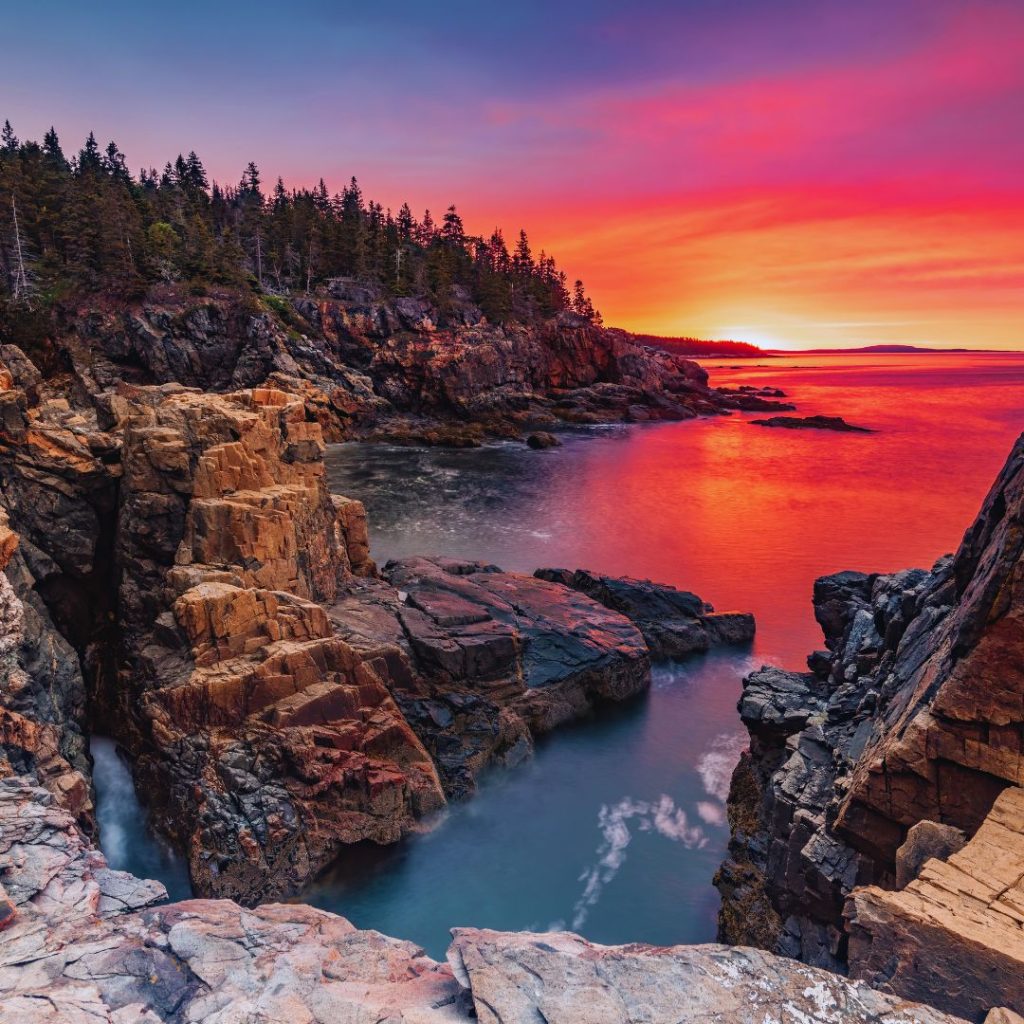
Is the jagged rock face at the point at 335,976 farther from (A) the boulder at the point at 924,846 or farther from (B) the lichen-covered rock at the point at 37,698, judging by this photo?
(B) the lichen-covered rock at the point at 37,698

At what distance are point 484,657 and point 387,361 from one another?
5619 cm

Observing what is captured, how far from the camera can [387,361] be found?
229ft

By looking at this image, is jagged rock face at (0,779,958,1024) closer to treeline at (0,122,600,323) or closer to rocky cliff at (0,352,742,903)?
rocky cliff at (0,352,742,903)

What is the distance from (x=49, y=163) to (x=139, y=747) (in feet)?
289

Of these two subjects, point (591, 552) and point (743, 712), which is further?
point (591, 552)

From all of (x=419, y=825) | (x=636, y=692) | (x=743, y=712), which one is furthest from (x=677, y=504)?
(x=419, y=825)

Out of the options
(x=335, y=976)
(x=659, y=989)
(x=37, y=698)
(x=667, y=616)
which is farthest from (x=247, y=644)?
(x=667, y=616)

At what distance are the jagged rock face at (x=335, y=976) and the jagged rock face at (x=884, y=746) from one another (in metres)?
4.09

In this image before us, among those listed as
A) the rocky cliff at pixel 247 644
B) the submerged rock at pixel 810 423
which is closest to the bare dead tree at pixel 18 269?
the rocky cliff at pixel 247 644

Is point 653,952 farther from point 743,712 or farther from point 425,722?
point 425,722

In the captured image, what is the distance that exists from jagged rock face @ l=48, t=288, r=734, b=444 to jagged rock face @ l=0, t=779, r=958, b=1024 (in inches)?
1709

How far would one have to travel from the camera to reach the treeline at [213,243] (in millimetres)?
59000

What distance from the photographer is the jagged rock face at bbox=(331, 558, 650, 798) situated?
687 inches

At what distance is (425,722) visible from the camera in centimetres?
1731
